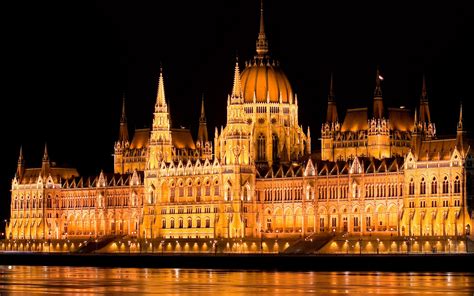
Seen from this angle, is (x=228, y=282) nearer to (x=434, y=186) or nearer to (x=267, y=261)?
(x=267, y=261)

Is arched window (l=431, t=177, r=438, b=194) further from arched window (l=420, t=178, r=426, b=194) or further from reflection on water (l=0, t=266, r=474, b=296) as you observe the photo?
reflection on water (l=0, t=266, r=474, b=296)

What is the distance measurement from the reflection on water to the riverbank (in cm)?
819

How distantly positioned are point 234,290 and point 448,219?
59.3 meters

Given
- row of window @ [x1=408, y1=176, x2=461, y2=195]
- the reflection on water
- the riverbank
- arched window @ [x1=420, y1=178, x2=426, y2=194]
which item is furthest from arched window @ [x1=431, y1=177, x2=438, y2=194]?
the reflection on water

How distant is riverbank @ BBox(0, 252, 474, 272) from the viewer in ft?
518

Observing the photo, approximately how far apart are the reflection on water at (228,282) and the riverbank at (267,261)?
8187mm

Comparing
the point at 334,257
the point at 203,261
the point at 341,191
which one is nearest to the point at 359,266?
the point at 334,257

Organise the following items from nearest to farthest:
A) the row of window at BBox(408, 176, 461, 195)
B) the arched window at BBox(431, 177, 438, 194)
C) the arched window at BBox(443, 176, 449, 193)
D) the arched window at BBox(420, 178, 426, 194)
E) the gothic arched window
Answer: the row of window at BBox(408, 176, 461, 195) < the arched window at BBox(443, 176, 449, 193) < the arched window at BBox(431, 177, 438, 194) < the arched window at BBox(420, 178, 426, 194) < the gothic arched window

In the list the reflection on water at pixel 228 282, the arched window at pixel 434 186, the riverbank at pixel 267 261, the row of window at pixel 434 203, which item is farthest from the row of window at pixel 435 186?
the reflection on water at pixel 228 282

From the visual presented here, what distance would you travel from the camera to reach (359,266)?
16050cm

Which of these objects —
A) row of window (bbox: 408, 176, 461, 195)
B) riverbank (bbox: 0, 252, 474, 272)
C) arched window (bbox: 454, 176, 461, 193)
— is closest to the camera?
riverbank (bbox: 0, 252, 474, 272)

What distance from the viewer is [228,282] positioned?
136000 millimetres

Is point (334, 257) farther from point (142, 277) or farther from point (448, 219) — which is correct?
point (142, 277)

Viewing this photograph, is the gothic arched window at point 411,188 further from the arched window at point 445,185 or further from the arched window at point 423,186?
the arched window at point 445,185
